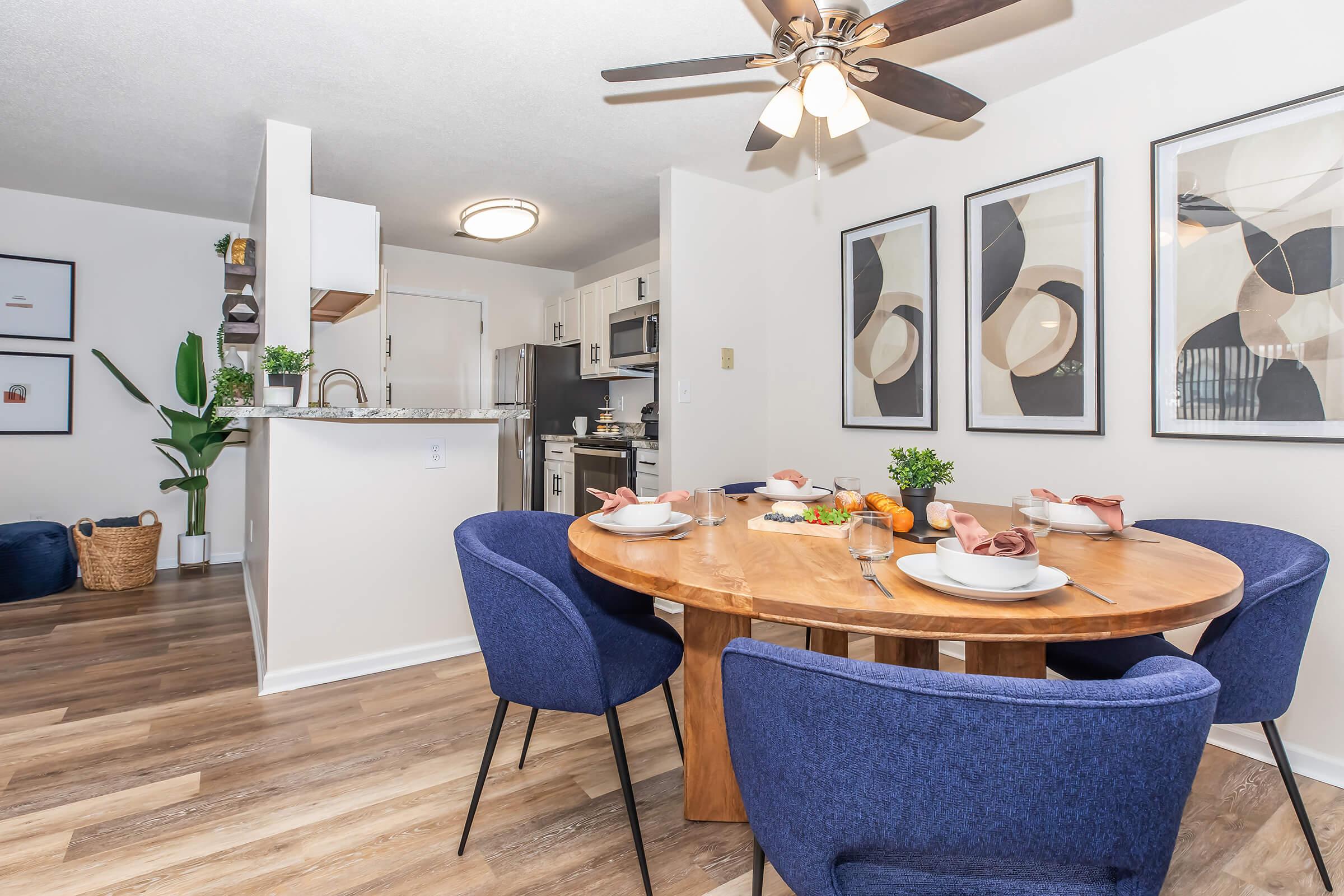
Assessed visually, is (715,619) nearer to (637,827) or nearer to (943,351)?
(637,827)

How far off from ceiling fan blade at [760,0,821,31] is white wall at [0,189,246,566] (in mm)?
4574

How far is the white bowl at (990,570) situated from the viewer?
39.9 inches

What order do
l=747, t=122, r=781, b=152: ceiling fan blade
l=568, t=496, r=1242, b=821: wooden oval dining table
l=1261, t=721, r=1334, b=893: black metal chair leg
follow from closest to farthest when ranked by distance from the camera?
l=568, t=496, r=1242, b=821: wooden oval dining table, l=1261, t=721, r=1334, b=893: black metal chair leg, l=747, t=122, r=781, b=152: ceiling fan blade

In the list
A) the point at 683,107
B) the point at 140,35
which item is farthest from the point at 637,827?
the point at 140,35

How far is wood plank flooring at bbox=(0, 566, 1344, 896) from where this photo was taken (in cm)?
148

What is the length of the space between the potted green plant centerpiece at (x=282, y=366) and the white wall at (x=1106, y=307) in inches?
69.8

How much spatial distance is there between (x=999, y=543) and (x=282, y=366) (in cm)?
271

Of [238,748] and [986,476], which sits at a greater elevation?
[986,476]

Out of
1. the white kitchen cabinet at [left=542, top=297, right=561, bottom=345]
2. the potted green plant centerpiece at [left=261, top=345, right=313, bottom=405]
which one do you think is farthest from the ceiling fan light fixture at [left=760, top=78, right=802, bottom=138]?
the white kitchen cabinet at [left=542, top=297, right=561, bottom=345]

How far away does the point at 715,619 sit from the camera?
154 cm

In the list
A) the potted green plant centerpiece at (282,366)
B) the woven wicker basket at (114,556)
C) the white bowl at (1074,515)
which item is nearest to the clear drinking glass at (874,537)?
the white bowl at (1074,515)

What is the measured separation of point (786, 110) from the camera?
184cm

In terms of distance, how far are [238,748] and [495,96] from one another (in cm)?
263

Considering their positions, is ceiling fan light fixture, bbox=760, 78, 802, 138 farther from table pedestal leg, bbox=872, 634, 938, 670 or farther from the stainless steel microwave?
the stainless steel microwave
